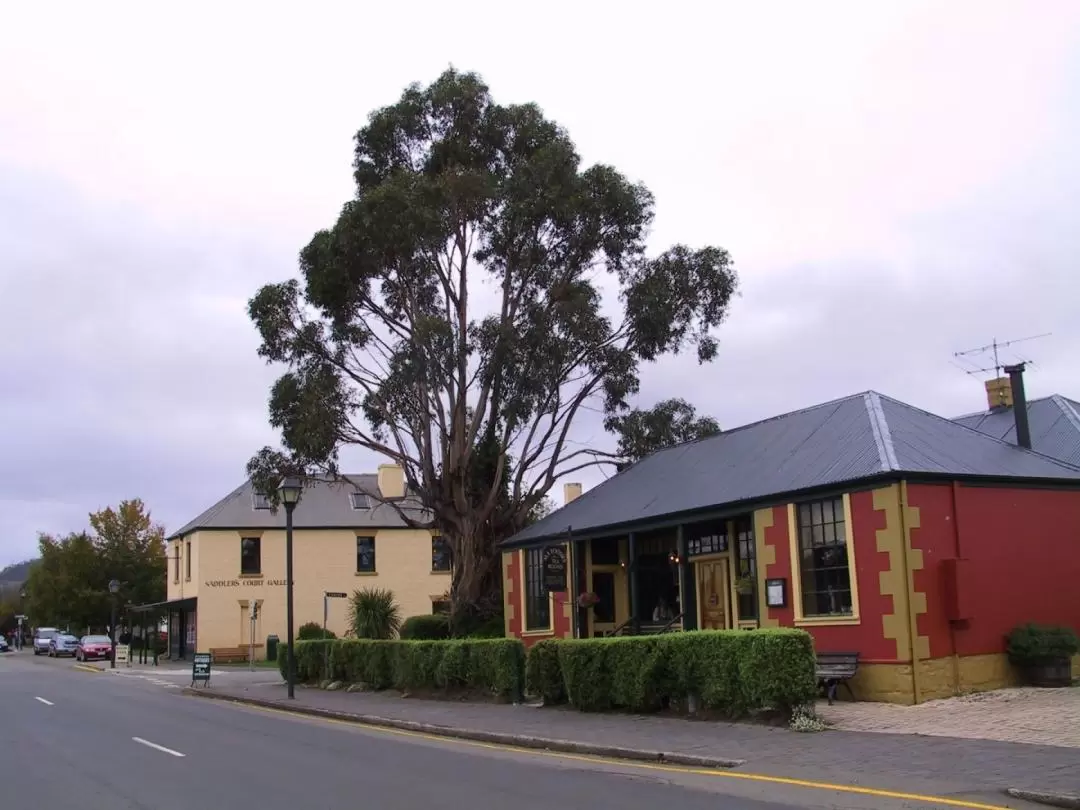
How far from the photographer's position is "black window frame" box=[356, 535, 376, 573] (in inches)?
2063

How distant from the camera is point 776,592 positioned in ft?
60.8

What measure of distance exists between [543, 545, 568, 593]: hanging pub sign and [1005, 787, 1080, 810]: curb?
15.4 meters

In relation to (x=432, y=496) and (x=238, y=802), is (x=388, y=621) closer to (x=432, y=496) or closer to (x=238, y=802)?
(x=432, y=496)

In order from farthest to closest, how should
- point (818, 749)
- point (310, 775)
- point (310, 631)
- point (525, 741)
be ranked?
point (310, 631)
point (525, 741)
point (818, 749)
point (310, 775)

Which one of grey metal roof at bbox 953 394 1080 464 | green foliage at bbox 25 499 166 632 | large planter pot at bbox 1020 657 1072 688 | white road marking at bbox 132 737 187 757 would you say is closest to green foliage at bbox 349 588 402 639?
white road marking at bbox 132 737 187 757

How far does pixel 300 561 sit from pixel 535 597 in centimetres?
2636

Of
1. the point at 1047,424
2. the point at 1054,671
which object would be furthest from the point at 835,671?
the point at 1047,424

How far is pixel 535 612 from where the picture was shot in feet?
88.6

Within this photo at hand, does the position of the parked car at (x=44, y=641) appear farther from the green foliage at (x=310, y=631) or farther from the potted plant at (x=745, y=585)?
the potted plant at (x=745, y=585)

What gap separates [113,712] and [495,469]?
12821 millimetres

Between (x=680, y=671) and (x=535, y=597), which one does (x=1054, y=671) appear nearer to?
(x=680, y=671)

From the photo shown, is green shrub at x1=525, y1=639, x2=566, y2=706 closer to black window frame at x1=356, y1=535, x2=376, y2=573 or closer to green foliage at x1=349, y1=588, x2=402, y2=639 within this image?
green foliage at x1=349, y1=588, x2=402, y2=639

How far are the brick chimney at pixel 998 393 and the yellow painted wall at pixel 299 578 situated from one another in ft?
86.5

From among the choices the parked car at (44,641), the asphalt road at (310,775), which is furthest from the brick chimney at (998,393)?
the parked car at (44,641)
